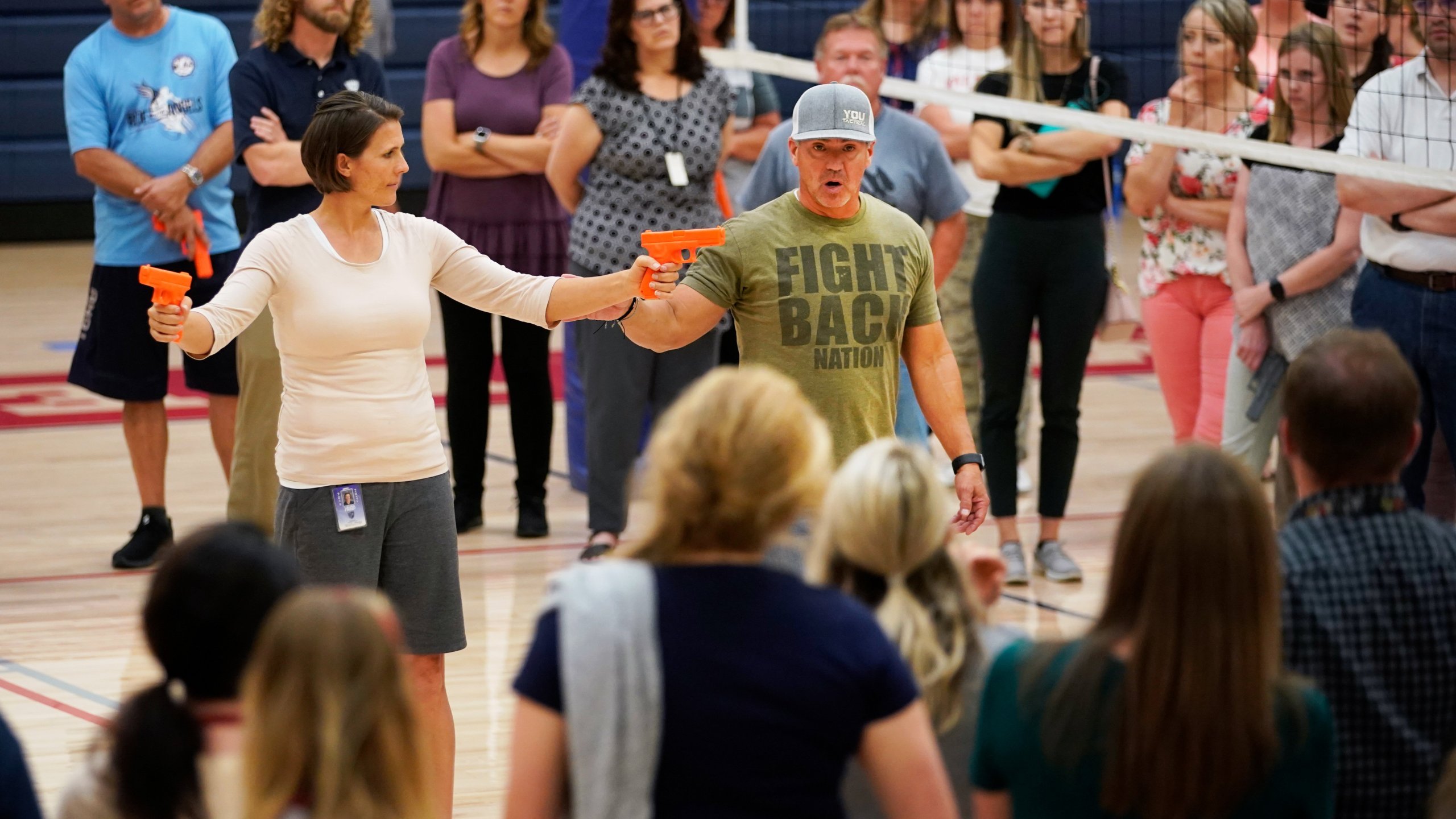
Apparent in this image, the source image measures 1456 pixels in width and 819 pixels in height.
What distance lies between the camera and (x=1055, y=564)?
5859 millimetres

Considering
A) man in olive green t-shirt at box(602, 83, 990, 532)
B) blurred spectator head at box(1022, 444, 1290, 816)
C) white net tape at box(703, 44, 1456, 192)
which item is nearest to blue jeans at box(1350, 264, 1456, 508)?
white net tape at box(703, 44, 1456, 192)

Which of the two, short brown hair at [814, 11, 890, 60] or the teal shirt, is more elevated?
short brown hair at [814, 11, 890, 60]

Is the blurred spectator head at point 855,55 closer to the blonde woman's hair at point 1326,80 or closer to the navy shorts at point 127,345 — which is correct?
the blonde woman's hair at point 1326,80

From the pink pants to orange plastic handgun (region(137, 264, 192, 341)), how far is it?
3.72m

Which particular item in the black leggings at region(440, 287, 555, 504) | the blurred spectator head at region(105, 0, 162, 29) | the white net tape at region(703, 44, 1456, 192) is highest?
the blurred spectator head at region(105, 0, 162, 29)

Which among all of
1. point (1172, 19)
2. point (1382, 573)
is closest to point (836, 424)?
point (1382, 573)

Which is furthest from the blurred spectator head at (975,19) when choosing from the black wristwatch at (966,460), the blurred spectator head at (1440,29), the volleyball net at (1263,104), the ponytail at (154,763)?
the ponytail at (154,763)

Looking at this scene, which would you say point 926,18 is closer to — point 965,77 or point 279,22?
point 965,77

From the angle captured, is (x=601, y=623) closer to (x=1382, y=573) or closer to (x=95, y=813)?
(x=95, y=813)

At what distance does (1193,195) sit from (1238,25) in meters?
0.60

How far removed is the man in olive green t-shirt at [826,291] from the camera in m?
3.86

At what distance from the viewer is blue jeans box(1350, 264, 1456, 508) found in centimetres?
474

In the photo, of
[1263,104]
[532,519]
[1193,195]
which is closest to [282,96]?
[532,519]

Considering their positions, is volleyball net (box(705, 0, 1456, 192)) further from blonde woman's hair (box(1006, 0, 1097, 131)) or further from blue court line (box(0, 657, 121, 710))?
blue court line (box(0, 657, 121, 710))
